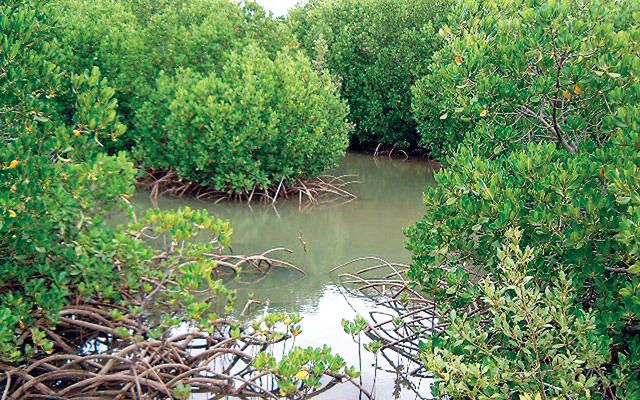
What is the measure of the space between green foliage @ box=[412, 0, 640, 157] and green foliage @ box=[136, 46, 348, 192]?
487cm

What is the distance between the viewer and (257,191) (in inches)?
414

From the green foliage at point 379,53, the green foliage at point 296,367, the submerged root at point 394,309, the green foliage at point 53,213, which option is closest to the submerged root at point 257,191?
the submerged root at point 394,309

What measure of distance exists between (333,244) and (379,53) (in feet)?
23.6

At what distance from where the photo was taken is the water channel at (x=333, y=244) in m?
5.14

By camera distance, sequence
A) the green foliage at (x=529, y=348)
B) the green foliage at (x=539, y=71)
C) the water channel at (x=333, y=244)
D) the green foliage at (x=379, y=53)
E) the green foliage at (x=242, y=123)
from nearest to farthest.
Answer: the green foliage at (x=529, y=348) → the green foliage at (x=539, y=71) → the water channel at (x=333, y=244) → the green foliage at (x=242, y=123) → the green foliage at (x=379, y=53)

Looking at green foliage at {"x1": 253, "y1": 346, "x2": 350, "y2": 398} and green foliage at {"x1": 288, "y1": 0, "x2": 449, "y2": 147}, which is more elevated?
green foliage at {"x1": 288, "y1": 0, "x2": 449, "y2": 147}

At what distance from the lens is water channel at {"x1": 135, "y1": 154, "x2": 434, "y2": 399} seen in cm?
514

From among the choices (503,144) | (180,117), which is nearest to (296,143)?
(180,117)

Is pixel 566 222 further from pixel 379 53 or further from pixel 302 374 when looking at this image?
pixel 379 53

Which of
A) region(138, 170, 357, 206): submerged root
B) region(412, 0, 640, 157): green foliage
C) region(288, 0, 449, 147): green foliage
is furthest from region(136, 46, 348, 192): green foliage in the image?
region(412, 0, 640, 157): green foliage

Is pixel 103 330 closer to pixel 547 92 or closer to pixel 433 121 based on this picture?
pixel 547 92

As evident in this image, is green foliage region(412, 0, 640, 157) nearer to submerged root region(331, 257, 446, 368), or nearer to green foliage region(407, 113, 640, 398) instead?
green foliage region(407, 113, 640, 398)

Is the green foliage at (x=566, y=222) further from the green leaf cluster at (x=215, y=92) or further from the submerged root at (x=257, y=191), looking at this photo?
the submerged root at (x=257, y=191)

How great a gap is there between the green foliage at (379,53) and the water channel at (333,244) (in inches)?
80.1
